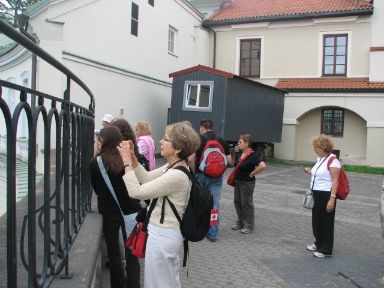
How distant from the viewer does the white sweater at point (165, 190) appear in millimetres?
3262

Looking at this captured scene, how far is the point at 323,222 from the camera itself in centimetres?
625

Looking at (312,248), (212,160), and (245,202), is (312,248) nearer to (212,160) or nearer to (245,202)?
(245,202)

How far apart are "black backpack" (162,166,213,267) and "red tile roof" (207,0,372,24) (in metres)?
22.6

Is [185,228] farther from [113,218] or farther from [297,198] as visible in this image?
[297,198]

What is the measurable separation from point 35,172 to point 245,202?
A: 223 inches

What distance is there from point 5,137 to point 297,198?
35.0 feet

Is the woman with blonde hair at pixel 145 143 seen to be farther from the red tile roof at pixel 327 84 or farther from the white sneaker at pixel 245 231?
the red tile roof at pixel 327 84

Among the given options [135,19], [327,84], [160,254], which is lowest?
[160,254]

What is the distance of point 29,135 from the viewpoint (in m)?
1.98

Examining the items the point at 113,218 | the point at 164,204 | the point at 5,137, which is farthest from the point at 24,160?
the point at 113,218

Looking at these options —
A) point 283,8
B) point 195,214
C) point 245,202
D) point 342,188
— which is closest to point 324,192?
point 342,188

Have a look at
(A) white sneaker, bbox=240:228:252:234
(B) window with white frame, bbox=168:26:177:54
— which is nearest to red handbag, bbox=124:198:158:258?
(A) white sneaker, bbox=240:228:252:234

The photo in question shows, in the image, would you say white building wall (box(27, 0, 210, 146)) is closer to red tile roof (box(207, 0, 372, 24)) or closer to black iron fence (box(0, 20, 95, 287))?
red tile roof (box(207, 0, 372, 24))

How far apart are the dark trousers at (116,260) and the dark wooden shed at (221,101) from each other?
14.3 meters
